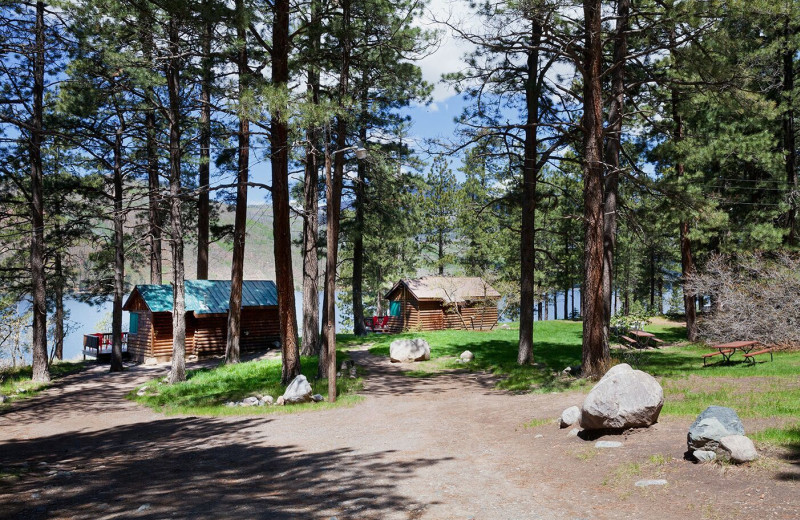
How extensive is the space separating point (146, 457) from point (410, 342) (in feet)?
40.1

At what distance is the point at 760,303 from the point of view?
17.9m

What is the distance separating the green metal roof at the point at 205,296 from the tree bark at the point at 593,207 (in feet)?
52.1

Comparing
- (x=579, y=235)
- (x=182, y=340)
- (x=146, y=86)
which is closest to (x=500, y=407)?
(x=182, y=340)

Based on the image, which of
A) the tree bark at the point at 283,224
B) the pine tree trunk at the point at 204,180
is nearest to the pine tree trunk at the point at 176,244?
the pine tree trunk at the point at 204,180

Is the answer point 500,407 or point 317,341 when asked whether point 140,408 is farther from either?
point 500,407

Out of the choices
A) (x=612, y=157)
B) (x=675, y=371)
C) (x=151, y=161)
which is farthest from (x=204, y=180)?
(x=675, y=371)

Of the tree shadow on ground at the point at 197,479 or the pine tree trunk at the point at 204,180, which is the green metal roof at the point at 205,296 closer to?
the pine tree trunk at the point at 204,180

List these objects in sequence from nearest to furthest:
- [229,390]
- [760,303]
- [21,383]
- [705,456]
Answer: [705,456], [229,390], [21,383], [760,303]

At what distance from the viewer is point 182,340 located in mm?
17594

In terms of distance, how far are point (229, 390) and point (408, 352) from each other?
679 cm

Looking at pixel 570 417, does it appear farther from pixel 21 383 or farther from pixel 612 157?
pixel 21 383

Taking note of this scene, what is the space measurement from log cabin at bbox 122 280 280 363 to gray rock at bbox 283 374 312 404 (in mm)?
12817

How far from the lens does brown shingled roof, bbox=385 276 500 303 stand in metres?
35.5

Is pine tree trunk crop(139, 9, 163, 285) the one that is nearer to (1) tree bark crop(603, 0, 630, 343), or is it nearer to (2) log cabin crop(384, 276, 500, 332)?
(1) tree bark crop(603, 0, 630, 343)
